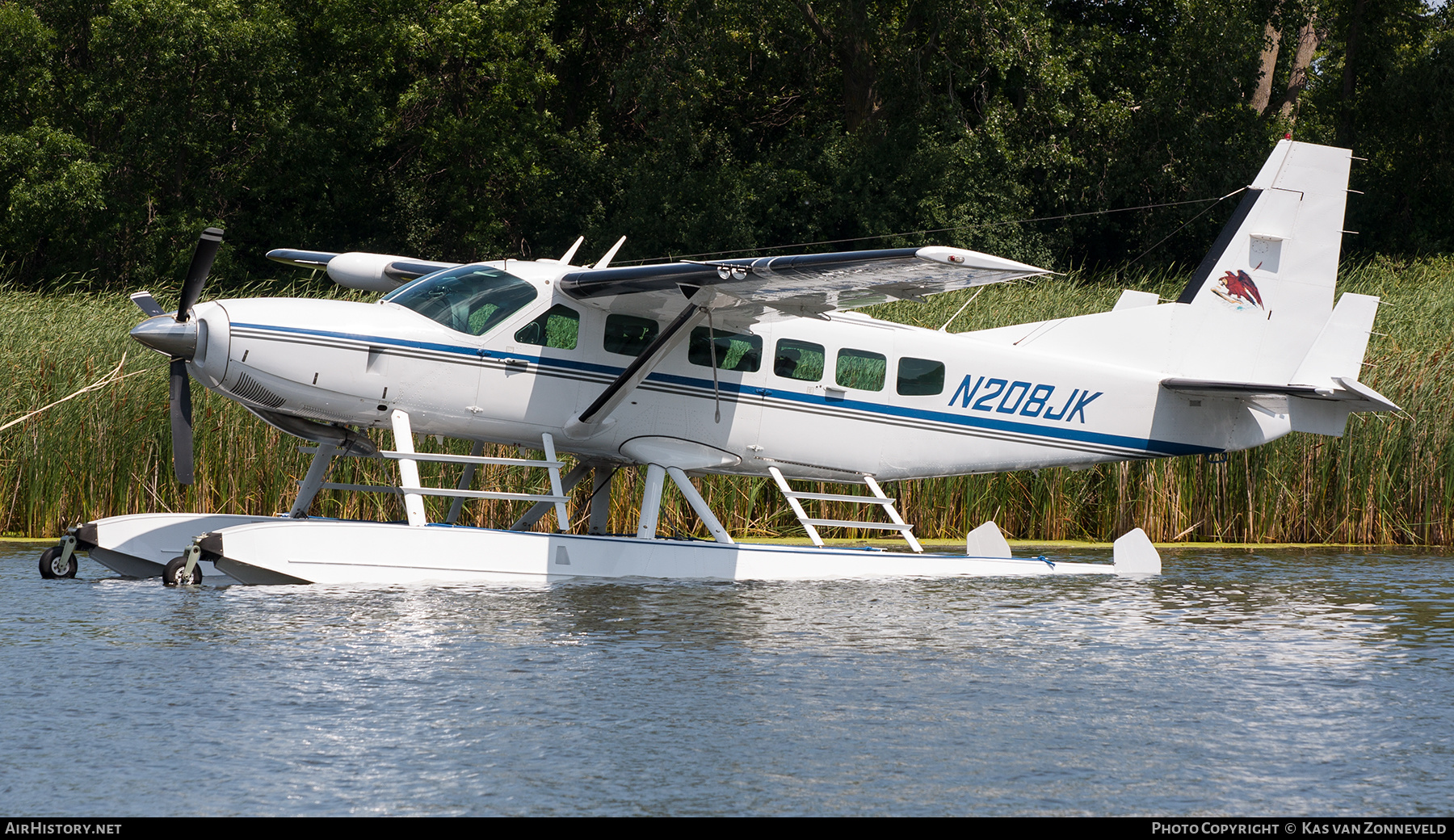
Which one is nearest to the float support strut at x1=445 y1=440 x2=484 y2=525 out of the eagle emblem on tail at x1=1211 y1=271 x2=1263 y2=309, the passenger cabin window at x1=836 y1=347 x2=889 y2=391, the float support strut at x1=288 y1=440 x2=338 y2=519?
the float support strut at x1=288 y1=440 x2=338 y2=519

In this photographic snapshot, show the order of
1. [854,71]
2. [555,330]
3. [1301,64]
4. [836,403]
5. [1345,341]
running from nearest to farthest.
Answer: [555,330]
[836,403]
[1345,341]
[854,71]
[1301,64]

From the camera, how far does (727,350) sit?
11.6m

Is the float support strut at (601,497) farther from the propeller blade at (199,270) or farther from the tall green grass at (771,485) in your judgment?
the propeller blade at (199,270)

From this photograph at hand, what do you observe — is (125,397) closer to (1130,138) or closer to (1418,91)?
(1130,138)

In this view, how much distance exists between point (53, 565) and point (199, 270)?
2429mm

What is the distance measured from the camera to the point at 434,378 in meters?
10.7

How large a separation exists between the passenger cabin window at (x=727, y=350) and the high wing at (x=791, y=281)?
211mm

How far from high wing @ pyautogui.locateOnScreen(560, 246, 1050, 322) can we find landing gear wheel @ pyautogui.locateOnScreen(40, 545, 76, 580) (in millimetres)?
4227

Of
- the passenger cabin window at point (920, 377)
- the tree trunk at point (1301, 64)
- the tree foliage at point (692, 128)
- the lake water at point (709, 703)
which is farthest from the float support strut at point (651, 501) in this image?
the tree trunk at point (1301, 64)

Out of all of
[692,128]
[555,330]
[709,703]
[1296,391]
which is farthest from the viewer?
[692,128]

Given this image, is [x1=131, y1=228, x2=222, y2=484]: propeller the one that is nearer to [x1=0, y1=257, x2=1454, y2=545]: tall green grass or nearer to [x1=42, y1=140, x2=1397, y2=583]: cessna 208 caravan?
[x1=42, y1=140, x2=1397, y2=583]: cessna 208 caravan

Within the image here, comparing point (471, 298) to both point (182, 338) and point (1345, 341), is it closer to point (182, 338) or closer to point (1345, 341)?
point (182, 338)

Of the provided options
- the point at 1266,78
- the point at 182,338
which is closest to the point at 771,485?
the point at 182,338

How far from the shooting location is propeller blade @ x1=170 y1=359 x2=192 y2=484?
10.2 m
